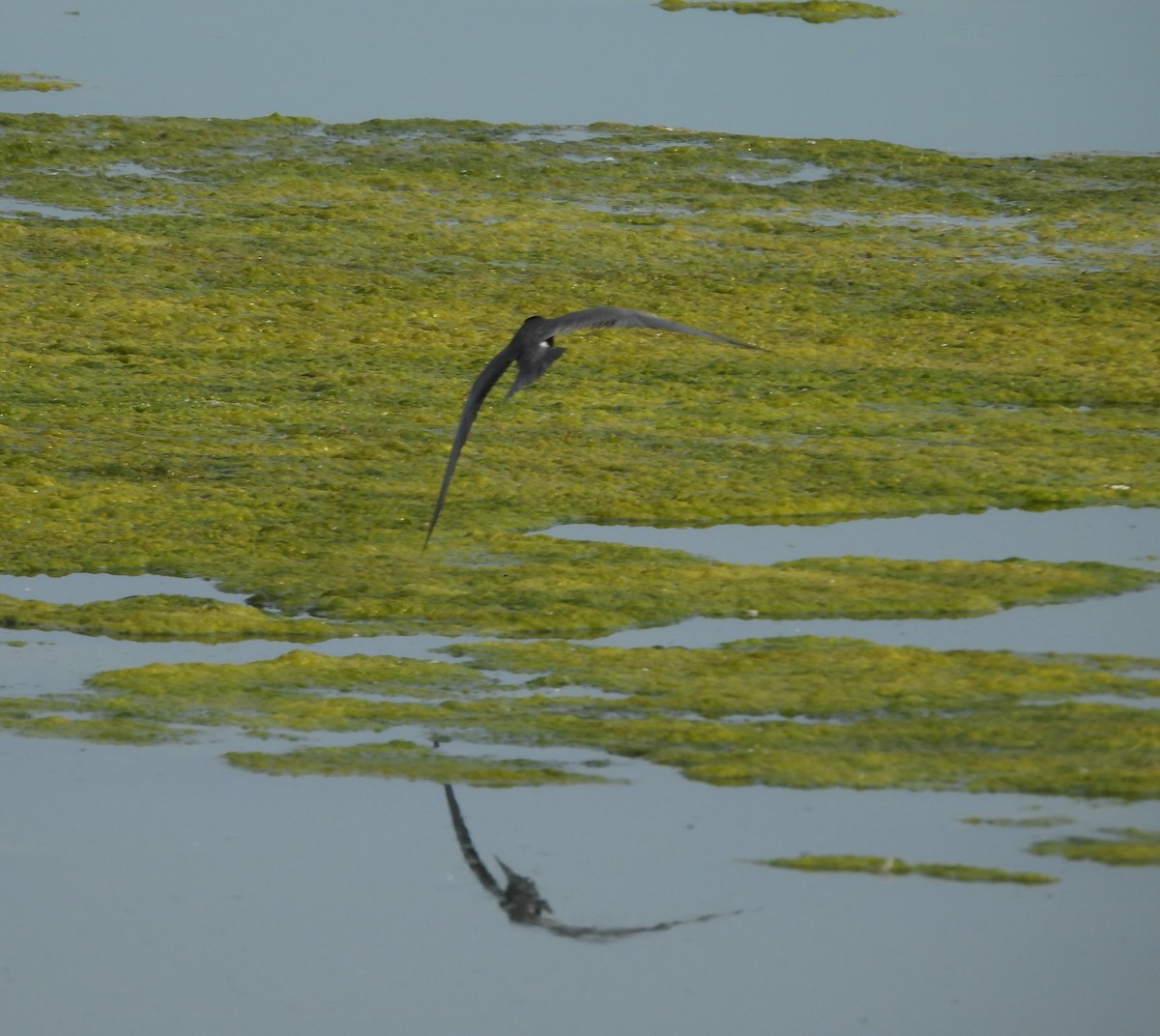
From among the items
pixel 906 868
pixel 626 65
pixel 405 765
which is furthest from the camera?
pixel 626 65

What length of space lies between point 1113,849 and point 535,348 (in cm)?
260

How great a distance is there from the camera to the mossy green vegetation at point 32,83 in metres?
21.2

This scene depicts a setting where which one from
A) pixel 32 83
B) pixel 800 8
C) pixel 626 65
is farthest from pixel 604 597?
pixel 800 8

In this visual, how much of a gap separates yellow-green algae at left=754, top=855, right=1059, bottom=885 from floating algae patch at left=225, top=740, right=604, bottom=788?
31.9 inches

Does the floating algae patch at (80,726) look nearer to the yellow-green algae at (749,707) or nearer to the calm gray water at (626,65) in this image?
the yellow-green algae at (749,707)

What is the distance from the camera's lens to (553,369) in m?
12.3

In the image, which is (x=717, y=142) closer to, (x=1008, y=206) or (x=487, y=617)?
(x=1008, y=206)

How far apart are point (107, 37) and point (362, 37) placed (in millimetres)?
2858

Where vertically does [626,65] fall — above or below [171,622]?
above

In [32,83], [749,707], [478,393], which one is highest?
[32,83]

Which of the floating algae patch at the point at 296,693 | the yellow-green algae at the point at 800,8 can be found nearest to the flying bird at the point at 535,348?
the floating algae patch at the point at 296,693

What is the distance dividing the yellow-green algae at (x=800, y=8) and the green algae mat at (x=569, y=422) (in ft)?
30.3

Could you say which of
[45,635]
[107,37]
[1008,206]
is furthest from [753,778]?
[107,37]

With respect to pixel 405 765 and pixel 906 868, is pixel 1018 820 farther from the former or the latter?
pixel 405 765
